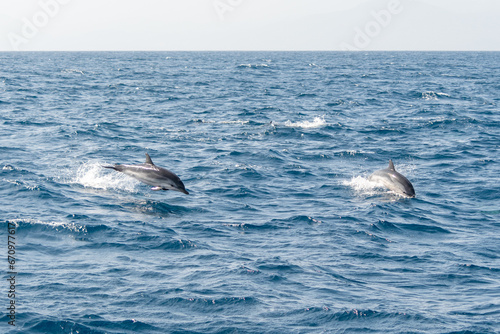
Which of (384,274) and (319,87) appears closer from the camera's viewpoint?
(384,274)

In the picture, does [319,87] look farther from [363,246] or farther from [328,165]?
[363,246]

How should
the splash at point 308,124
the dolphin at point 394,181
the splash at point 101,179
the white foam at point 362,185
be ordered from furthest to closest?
the splash at point 308,124, the white foam at point 362,185, the splash at point 101,179, the dolphin at point 394,181

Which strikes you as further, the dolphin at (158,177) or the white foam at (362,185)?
the white foam at (362,185)

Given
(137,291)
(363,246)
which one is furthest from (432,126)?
(137,291)

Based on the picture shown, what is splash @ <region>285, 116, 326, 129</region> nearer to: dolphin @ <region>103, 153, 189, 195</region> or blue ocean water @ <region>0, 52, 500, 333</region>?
blue ocean water @ <region>0, 52, 500, 333</region>

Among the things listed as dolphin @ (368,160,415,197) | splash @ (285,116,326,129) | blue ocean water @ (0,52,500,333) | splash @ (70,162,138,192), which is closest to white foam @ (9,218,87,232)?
blue ocean water @ (0,52,500,333)

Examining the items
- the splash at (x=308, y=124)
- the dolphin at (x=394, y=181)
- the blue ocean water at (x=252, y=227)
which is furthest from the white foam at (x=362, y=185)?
the splash at (x=308, y=124)

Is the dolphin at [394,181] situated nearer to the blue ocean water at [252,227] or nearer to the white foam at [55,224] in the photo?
the blue ocean water at [252,227]

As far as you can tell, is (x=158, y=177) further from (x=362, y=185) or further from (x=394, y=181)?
(x=394, y=181)

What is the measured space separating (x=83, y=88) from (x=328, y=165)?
36.0m

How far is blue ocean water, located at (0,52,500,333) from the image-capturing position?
405 inches

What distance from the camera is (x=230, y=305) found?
10570 mm

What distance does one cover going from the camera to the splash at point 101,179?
750 inches

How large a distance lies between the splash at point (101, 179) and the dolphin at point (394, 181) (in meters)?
8.36
